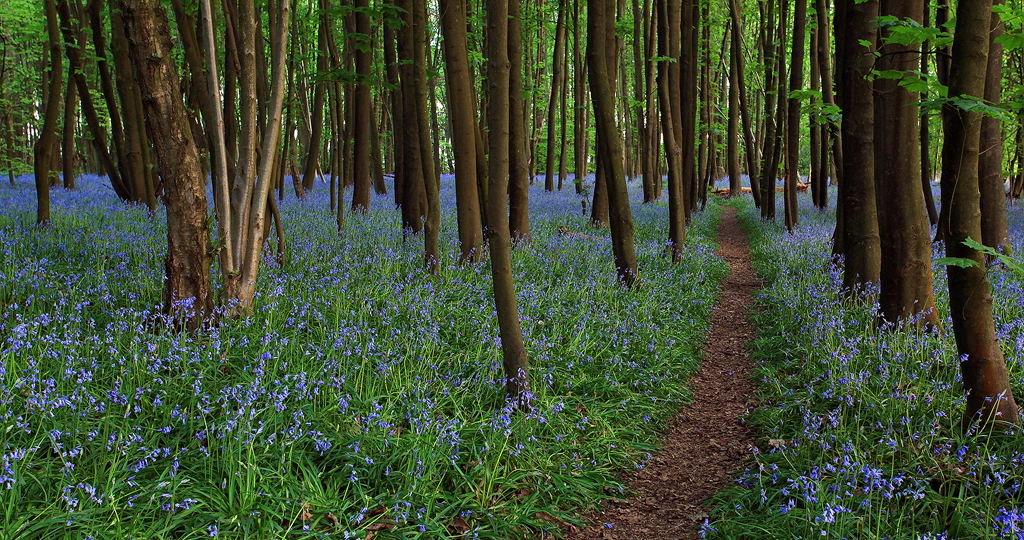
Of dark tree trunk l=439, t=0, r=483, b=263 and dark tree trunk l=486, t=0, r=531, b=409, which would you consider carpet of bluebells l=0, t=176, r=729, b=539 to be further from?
dark tree trunk l=439, t=0, r=483, b=263

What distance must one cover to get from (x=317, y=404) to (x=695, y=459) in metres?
2.76

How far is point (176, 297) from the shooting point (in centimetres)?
485

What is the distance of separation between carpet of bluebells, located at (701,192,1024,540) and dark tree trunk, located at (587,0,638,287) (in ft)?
7.43

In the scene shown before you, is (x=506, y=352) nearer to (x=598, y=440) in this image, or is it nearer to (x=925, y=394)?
(x=598, y=440)

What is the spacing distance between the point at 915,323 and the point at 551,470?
4.12m

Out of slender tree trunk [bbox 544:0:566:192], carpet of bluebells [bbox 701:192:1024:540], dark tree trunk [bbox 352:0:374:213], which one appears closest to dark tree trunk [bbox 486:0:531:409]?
carpet of bluebells [bbox 701:192:1024:540]

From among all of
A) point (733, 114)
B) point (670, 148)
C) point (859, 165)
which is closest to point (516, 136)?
point (670, 148)

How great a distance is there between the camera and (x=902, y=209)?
5.86m

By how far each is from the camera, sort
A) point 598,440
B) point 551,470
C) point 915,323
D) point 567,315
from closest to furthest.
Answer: point 551,470
point 598,440
point 915,323
point 567,315

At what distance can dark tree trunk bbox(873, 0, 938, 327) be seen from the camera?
18.9 ft

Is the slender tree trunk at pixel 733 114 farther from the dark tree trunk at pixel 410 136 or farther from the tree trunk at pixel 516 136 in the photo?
the dark tree trunk at pixel 410 136

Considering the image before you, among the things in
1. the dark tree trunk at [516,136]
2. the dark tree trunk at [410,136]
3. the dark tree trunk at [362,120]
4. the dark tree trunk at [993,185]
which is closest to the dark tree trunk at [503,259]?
the dark tree trunk at [410,136]

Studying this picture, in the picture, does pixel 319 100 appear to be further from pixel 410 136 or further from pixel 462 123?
pixel 462 123

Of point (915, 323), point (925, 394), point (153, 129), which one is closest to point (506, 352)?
point (925, 394)
